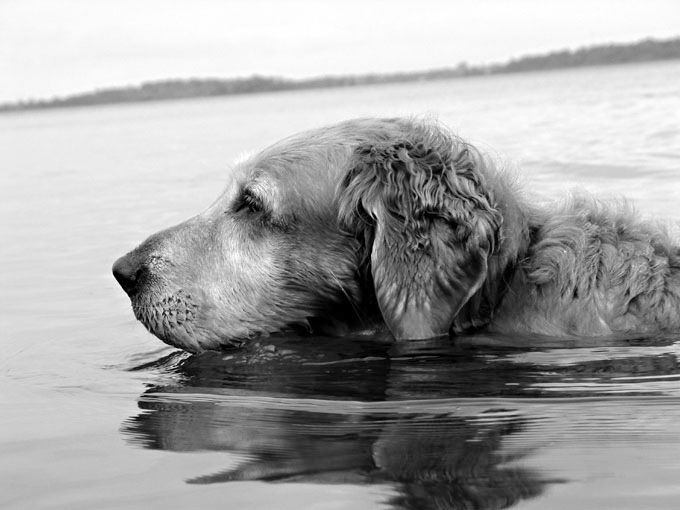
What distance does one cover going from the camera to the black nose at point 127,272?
6.17 metres

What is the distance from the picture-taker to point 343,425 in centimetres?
472

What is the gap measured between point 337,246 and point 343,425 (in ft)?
5.11

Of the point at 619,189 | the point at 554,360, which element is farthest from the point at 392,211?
the point at 619,189

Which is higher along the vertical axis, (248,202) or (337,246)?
(248,202)

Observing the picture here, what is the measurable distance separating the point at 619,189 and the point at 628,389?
28.7ft

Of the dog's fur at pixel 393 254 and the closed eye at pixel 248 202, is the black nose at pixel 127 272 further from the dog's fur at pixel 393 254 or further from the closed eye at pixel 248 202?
the closed eye at pixel 248 202

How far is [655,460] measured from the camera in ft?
13.2

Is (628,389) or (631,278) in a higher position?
(631,278)

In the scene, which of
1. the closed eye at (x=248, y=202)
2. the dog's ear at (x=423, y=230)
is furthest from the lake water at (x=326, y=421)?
the closed eye at (x=248, y=202)

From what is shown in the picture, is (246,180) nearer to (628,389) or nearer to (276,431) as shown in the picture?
(276,431)

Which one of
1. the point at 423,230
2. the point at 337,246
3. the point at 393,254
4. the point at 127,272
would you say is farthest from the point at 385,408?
the point at 127,272

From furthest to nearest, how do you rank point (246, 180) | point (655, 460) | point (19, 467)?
point (246, 180) < point (19, 467) < point (655, 460)

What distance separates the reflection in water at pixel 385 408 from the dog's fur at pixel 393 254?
0.61ft

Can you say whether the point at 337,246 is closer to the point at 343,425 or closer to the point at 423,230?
the point at 423,230
